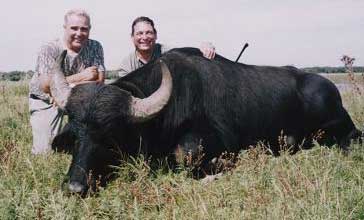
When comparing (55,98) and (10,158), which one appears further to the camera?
(55,98)

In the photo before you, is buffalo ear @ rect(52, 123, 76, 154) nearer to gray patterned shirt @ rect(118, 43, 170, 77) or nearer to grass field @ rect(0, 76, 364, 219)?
grass field @ rect(0, 76, 364, 219)

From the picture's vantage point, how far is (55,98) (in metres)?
5.34

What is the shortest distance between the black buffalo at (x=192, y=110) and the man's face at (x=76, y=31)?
1.25m

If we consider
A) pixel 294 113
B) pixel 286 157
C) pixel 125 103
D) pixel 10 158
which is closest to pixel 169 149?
pixel 125 103

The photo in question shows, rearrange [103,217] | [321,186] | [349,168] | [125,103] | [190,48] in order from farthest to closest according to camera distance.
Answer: [190,48], [125,103], [349,168], [103,217], [321,186]

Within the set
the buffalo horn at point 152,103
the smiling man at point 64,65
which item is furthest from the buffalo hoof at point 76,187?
the smiling man at point 64,65

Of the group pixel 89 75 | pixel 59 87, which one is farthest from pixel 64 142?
pixel 89 75

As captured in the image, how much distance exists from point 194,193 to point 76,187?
41.0 inches

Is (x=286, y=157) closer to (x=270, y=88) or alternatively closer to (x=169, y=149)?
(x=169, y=149)

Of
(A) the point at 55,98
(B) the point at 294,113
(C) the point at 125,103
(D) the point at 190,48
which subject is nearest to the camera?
(C) the point at 125,103

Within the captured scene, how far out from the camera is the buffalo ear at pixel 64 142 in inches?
221

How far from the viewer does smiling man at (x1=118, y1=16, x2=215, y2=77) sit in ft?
24.0

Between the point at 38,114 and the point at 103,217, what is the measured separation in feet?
11.4

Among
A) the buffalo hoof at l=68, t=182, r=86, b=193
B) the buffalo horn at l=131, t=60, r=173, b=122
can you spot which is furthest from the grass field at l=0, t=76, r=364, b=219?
the buffalo horn at l=131, t=60, r=173, b=122
